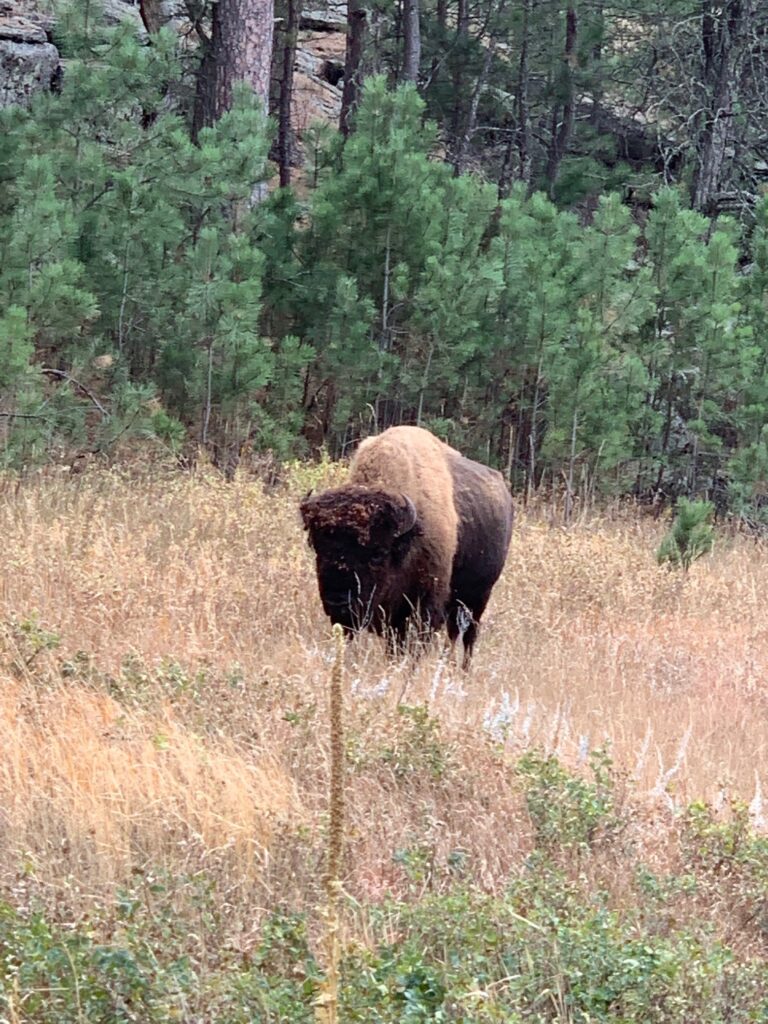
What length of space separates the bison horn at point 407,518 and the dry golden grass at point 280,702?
28.2 inches

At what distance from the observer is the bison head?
7.04 metres

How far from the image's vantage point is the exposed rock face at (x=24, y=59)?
61.3 ft

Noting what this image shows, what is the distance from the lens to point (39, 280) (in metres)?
11.8

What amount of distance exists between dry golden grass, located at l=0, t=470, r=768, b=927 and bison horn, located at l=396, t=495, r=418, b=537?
716 millimetres

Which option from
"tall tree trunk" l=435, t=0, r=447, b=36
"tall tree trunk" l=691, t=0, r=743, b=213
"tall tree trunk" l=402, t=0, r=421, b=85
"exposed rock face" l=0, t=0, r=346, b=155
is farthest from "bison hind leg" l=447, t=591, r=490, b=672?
"tall tree trunk" l=435, t=0, r=447, b=36

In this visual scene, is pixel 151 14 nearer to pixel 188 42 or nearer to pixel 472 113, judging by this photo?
pixel 188 42

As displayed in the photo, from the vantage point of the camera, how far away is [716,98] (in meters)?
19.5

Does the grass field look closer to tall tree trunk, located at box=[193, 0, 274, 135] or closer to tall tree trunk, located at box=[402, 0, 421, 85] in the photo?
tall tree trunk, located at box=[193, 0, 274, 135]

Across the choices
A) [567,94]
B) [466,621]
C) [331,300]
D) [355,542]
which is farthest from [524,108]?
[355,542]

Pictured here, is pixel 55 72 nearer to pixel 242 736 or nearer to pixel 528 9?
pixel 528 9

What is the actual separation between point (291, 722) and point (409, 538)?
76.6 inches

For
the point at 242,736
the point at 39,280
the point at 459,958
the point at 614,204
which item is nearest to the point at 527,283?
the point at 614,204

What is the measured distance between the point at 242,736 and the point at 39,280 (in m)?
7.38

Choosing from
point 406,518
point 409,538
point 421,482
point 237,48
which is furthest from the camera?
point 237,48
